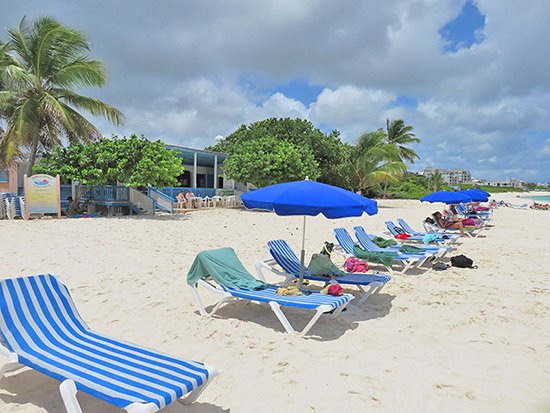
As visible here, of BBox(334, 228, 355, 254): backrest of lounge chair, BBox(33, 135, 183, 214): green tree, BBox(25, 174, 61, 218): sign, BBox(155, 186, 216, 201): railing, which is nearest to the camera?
BBox(334, 228, 355, 254): backrest of lounge chair

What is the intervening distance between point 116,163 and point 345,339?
14500mm

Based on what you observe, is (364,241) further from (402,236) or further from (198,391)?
(198,391)

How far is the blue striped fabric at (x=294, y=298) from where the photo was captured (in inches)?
171

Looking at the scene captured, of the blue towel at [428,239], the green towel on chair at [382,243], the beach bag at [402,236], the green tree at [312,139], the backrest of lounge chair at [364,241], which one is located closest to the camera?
the backrest of lounge chair at [364,241]

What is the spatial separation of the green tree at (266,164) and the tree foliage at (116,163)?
19.3ft

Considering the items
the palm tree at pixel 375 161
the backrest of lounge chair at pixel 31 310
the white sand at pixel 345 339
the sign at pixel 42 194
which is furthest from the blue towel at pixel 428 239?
the palm tree at pixel 375 161

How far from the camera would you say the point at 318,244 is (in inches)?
446

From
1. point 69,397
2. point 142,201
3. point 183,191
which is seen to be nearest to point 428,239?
point 69,397

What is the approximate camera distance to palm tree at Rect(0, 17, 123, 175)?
1672cm

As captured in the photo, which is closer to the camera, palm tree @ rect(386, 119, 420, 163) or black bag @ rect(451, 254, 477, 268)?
black bag @ rect(451, 254, 477, 268)

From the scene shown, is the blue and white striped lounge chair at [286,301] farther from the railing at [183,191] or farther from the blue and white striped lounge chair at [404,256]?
the railing at [183,191]

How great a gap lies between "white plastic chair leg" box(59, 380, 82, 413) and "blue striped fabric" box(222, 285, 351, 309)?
7.51ft

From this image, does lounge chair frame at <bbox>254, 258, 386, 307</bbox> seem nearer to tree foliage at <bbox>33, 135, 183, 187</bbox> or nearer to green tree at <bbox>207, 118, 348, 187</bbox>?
tree foliage at <bbox>33, 135, 183, 187</bbox>

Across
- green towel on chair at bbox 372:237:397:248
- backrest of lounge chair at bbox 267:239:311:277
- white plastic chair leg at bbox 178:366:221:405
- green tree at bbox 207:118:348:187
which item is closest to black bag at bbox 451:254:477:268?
green towel on chair at bbox 372:237:397:248
